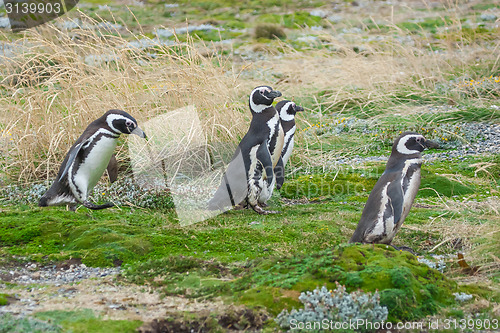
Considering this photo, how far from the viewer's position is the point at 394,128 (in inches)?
364

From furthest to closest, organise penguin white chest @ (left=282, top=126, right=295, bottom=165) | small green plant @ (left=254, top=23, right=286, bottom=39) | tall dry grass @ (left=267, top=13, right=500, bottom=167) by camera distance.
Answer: small green plant @ (left=254, top=23, right=286, bottom=39), tall dry grass @ (left=267, top=13, right=500, bottom=167), penguin white chest @ (left=282, top=126, right=295, bottom=165)

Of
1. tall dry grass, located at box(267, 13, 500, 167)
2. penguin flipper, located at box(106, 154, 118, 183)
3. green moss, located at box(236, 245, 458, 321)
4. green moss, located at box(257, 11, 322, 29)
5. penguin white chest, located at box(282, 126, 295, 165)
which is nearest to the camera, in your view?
green moss, located at box(236, 245, 458, 321)

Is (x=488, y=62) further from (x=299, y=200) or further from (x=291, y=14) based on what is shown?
(x=291, y=14)

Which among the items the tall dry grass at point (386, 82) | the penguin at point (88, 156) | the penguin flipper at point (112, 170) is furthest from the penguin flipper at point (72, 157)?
the tall dry grass at point (386, 82)

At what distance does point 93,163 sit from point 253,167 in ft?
5.57

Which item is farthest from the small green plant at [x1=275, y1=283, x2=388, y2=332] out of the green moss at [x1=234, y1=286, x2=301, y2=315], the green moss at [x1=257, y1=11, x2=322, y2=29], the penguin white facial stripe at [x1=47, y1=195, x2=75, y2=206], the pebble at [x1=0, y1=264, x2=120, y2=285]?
the green moss at [x1=257, y1=11, x2=322, y2=29]

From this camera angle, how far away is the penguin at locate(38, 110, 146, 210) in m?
5.74

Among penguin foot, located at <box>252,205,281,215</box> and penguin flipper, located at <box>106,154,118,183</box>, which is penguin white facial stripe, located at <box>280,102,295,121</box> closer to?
penguin foot, located at <box>252,205,281,215</box>

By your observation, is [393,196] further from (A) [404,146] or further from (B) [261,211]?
(B) [261,211]

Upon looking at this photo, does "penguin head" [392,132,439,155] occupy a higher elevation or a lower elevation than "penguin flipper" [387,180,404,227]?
higher

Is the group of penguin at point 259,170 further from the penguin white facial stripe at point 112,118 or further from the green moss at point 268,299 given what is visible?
the green moss at point 268,299

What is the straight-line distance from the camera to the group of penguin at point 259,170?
4455 millimetres

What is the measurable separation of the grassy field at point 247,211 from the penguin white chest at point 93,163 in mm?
317

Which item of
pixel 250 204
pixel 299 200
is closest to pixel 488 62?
pixel 299 200
